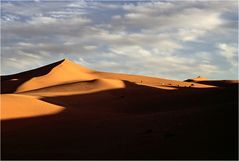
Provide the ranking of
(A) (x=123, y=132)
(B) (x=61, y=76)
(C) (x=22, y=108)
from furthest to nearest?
1. (B) (x=61, y=76)
2. (C) (x=22, y=108)
3. (A) (x=123, y=132)

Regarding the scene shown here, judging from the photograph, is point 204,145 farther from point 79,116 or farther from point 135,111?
point 135,111

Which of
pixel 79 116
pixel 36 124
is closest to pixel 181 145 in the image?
pixel 36 124

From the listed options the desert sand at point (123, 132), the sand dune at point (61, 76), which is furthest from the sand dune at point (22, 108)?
the sand dune at point (61, 76)

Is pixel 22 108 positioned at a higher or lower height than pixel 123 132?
higher

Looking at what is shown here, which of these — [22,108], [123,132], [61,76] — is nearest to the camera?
[123,132]

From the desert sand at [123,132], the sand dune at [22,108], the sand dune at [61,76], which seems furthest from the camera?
the sand dune at [61,76]

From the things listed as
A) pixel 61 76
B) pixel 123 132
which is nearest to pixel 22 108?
pixel 123 132

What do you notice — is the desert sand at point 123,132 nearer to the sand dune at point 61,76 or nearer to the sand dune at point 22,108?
the sand dune at point 22,108

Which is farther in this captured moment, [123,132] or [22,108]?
[22,108]

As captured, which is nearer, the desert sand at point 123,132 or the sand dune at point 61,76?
the desert sand at point 123,132

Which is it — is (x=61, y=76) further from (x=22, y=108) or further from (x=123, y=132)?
(x=123, y=132)

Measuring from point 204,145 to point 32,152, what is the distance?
17.6 ft

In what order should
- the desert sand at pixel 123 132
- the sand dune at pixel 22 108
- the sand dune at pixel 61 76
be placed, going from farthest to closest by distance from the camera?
the sand dune at pixel 61 76 → the sand dune at pixel 22 108 → the desert sand at pixel 123 132

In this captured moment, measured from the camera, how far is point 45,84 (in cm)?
5181
